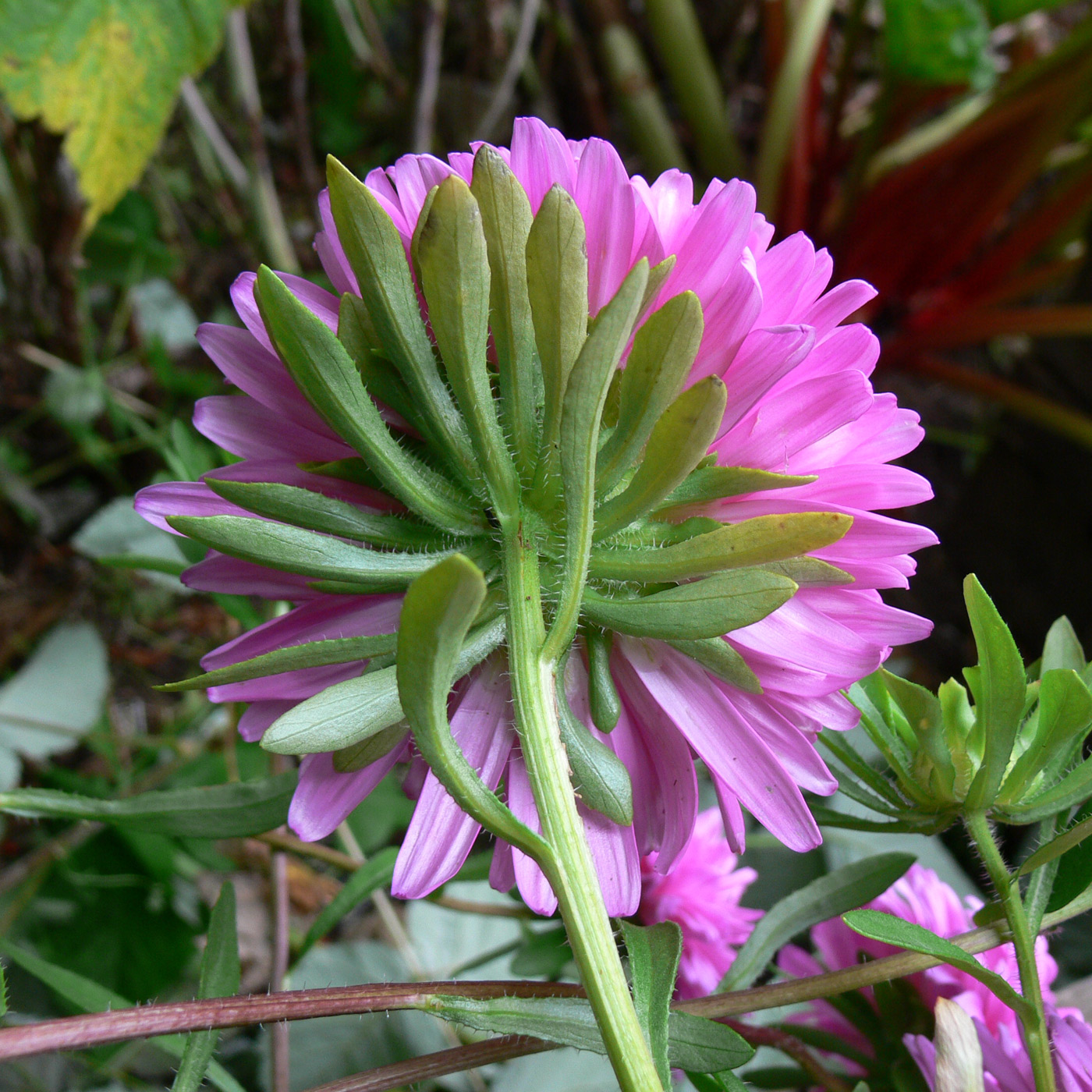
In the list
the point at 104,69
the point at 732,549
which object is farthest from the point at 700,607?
the point at 104,69

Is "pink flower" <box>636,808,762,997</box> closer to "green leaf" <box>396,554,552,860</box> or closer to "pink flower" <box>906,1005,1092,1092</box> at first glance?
"pink flower" <box>906,1005,1092,1092</box>

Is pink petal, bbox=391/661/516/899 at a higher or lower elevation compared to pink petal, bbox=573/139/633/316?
lower

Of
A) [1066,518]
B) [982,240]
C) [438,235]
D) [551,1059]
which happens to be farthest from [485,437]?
[982,240]

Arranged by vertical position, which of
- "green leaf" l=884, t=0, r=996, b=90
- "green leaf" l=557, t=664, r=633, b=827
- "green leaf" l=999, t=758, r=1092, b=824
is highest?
"green leaf" l=884, t=0, r=996, b=90

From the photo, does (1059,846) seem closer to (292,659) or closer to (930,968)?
(930,968)

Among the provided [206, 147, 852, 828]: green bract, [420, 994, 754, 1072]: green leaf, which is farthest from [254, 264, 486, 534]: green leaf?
[420, 994, 754, 1072]: green leaf

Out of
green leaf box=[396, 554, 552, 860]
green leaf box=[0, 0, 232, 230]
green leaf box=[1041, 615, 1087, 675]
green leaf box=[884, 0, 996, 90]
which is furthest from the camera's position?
green leaf box=[884, 0, 996, 90]

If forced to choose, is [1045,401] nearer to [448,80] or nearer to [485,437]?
A: [448,80]

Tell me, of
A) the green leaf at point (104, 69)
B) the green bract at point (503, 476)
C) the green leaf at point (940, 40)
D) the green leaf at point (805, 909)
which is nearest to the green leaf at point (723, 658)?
the green bract at point (503, 476)
